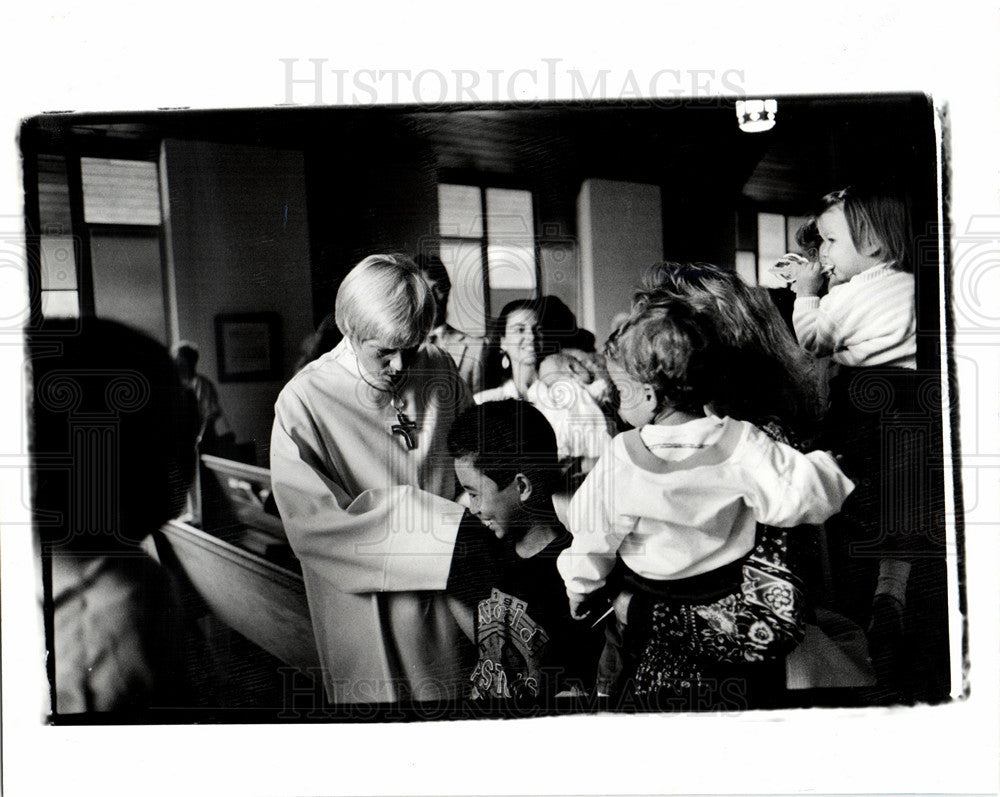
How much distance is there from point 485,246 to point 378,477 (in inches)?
22.4

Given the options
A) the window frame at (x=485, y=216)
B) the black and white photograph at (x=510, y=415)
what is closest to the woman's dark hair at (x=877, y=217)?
the black and white photograph at (x=510, y=415)

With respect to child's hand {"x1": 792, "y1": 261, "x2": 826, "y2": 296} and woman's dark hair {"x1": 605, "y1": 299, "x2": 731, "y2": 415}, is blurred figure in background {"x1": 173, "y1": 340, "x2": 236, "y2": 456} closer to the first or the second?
woman's dark hair {"x1": 605, "y1": 299, "x2": 731, "y2": 415}

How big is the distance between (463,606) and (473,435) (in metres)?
0.38

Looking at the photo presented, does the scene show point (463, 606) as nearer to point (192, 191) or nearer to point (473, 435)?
point (473, 435)

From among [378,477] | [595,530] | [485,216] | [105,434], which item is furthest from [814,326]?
[105,434]

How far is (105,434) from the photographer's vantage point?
1754mm

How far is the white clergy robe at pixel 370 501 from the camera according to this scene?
1728 mm

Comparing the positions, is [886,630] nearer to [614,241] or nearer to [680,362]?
[680,362]

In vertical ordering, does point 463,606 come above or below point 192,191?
below

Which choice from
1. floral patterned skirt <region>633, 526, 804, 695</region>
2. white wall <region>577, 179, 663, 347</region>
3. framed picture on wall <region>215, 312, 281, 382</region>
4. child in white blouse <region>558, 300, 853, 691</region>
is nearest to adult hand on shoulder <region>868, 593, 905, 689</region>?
floral patterned skirt <region>633, 526, 804, 695</region>

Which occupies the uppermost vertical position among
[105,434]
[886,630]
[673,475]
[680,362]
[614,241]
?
[614,241]

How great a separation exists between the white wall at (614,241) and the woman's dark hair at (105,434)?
0.93 meters

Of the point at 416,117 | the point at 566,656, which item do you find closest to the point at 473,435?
the point at 566,656

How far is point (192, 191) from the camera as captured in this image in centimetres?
172
